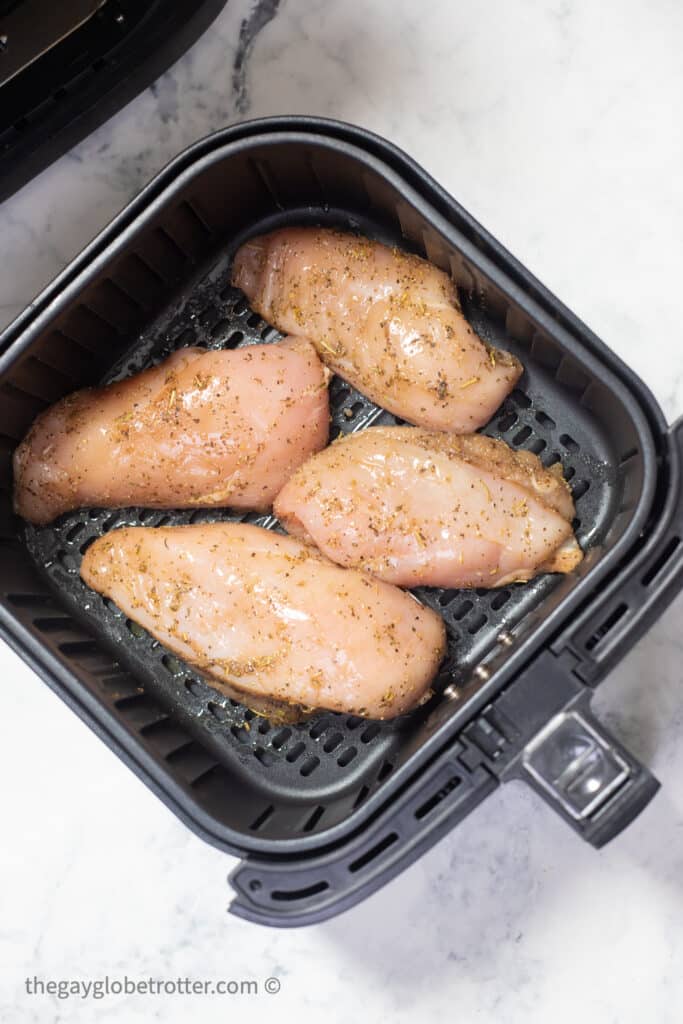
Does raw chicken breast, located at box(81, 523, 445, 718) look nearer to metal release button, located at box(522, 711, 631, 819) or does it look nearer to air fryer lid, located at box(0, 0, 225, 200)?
metal release button, located at box(522, 711, 631, 819)

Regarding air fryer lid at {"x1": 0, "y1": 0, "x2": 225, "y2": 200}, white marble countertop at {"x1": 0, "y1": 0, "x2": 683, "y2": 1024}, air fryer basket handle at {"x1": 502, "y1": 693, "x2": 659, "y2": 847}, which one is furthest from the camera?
white marble countertop at {"x1": 0, "y1": 0, "x2": 683, "y2": 1024}

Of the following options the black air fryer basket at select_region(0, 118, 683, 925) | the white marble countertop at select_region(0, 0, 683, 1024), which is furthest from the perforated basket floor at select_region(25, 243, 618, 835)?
the white marble countertop at select_region(0, 0, 683, 1024)

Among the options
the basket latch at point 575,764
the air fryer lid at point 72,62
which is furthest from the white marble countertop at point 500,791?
the basket latch at point 575,764

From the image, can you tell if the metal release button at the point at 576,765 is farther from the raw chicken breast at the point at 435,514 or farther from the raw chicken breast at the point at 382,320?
the raw chicken breast at the point at 382,320

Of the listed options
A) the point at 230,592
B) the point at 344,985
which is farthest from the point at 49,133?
the point at 344,985

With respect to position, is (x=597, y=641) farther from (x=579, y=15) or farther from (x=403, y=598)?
(x=579, y=15)

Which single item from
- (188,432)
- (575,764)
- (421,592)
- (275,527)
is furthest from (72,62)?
(575,764)
